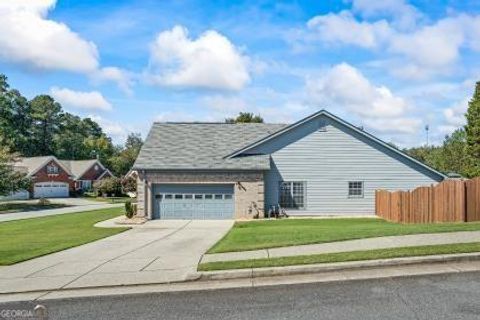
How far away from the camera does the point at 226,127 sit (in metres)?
34.5

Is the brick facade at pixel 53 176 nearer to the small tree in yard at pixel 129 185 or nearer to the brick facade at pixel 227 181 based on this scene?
the small tree in yard at pixel 129 185

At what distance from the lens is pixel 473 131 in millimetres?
47031

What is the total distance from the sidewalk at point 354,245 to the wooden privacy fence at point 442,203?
357 inches

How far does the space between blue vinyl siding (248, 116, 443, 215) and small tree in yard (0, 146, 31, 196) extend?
2803 centimetres

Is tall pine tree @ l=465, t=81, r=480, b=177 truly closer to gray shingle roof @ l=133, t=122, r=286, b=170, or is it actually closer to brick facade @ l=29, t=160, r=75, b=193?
gray shingle roof @ l=133, t=122, r=286, b=170

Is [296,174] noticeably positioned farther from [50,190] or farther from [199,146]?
[50,190]

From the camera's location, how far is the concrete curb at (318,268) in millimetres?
10062

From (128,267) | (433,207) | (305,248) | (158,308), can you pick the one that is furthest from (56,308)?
(433,207)

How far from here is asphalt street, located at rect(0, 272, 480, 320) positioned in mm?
7516

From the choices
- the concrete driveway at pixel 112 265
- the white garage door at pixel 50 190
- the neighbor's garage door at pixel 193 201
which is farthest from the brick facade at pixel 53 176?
the concrete driveway at pixel 112 265

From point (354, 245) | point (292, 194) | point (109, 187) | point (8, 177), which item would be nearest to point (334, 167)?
point (292, 194)

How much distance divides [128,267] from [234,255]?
7.94 feet

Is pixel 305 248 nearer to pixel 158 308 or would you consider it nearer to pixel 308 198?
pixel 158 308

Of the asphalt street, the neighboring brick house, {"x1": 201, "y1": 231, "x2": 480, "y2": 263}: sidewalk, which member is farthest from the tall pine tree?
the neighboring brick house
